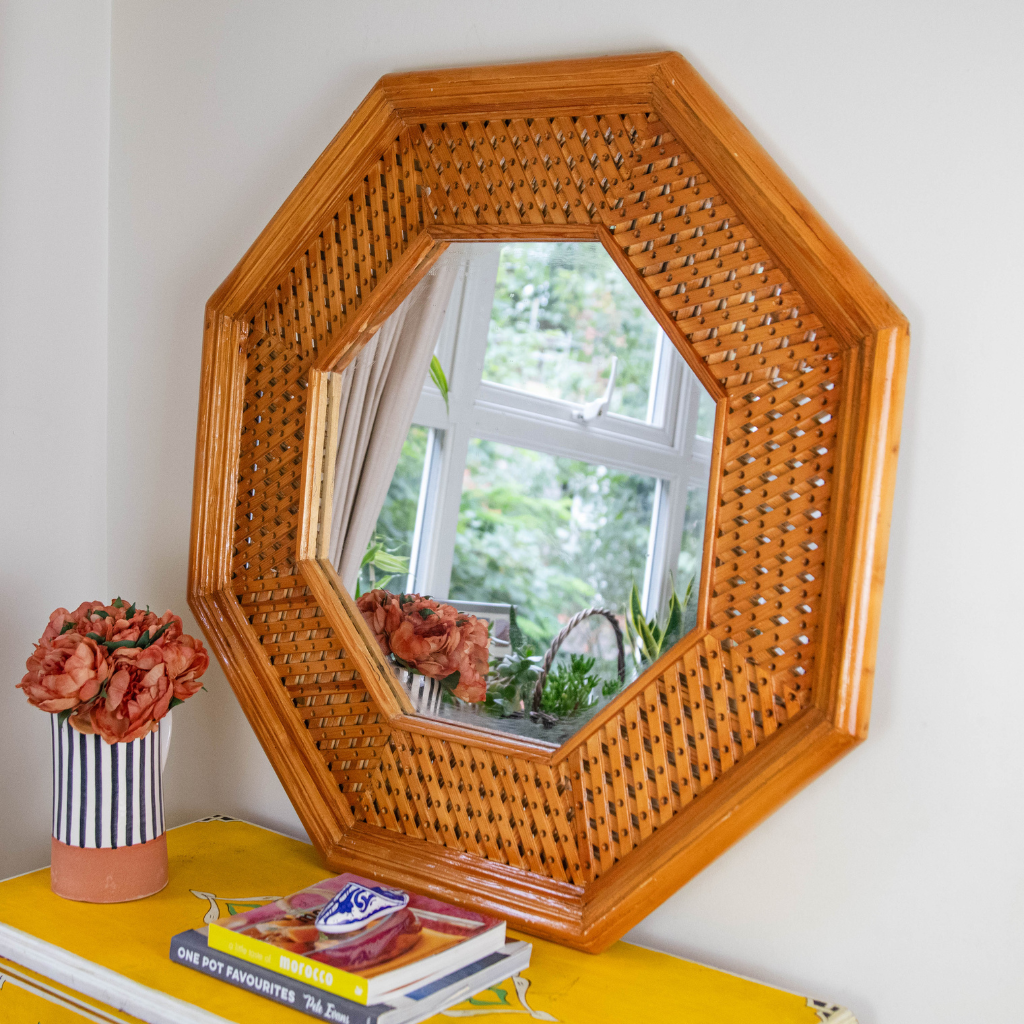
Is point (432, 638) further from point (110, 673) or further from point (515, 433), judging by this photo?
point (110, 673)

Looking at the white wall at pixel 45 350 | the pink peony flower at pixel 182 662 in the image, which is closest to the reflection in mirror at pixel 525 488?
the pink peony flower at pixel 182 662

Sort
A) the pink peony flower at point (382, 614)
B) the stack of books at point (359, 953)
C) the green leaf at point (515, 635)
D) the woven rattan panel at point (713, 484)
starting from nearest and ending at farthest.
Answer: the stack of books at point (359, 953) → the woven rattan panel at point (713, 484) → the green leaf at point (515, 635) → the pink peony flower at point (382, 614)

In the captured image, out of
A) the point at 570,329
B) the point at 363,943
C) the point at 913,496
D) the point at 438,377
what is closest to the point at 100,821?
the point at 363,943

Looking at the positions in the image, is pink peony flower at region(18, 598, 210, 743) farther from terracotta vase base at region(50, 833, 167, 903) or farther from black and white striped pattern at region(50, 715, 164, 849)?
terracotta vase base at region(50, 833, 167, 903)

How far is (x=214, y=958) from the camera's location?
100 cm

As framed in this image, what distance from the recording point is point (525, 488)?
1.15 m

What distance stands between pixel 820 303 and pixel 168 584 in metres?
1.04

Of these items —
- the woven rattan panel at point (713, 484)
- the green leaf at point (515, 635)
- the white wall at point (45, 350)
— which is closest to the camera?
the woven rattan panel at point (713, 484)

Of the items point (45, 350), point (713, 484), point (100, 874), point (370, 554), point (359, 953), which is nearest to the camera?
point (359, 953)

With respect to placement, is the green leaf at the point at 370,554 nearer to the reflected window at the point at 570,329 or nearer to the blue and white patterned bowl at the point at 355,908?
the reflected window at the point at 570,329

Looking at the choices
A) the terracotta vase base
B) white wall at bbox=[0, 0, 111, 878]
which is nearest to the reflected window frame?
the terracotta vase base

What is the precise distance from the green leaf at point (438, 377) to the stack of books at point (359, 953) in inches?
22.1

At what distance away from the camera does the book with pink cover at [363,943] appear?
36.6 inches

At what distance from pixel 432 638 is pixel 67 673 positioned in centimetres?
42
